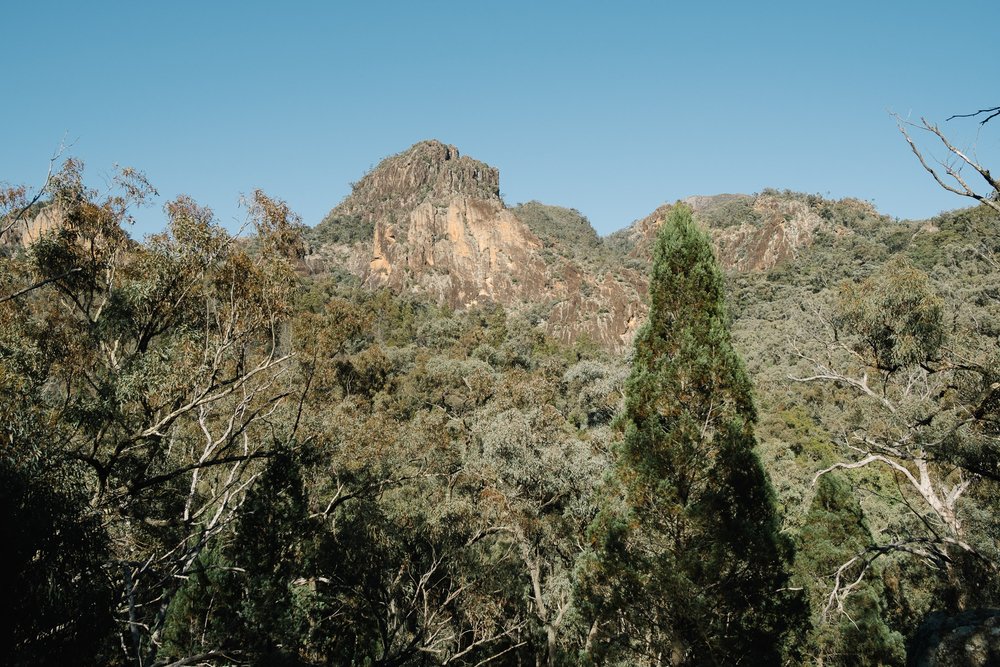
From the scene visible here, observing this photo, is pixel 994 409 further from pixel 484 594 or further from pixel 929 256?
pixel 929 256

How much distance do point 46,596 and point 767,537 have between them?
853 cm

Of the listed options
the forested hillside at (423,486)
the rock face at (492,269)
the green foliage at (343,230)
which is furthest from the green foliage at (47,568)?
the green foliage at (343,230)

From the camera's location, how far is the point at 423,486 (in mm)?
15641

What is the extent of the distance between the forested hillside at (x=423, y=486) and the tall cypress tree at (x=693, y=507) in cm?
4

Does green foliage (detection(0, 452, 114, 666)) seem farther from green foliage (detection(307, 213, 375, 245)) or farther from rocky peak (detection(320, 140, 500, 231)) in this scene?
rocky peak (detection(320, 140, 500, 231))

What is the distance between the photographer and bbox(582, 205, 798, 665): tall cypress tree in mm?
7418

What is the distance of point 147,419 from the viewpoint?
9.38 m

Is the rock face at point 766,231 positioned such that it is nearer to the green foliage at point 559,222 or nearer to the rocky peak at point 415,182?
the green foliage at point 559,222

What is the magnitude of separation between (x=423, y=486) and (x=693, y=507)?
9.58m

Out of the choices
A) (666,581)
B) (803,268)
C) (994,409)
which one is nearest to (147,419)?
(666,581)

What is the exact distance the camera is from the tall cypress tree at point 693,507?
7.42m

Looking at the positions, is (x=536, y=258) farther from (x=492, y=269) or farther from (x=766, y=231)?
(x=766, y=231)

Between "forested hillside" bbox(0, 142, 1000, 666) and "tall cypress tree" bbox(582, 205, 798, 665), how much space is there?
0.04 meters

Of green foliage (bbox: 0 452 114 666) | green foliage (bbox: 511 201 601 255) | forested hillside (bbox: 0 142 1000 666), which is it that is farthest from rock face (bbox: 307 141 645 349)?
green foliage (bbox: 0 452 114 666)
